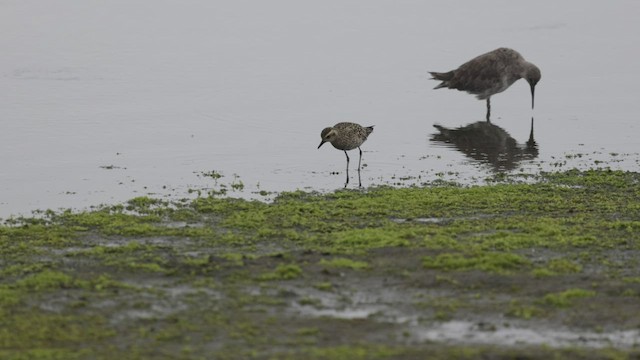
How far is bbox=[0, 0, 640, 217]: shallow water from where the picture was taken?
706 inches

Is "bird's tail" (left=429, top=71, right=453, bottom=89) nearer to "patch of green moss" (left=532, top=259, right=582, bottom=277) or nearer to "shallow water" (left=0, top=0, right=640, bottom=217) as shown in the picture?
"shallow water" (left=0, top=0, right=640, bottom=217)

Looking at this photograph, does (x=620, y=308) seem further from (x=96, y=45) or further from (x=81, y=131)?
(x=96, y=45)

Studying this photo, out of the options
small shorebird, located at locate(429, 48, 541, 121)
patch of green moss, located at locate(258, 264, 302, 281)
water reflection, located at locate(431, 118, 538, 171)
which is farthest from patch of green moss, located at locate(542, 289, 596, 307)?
small shorebird, located at locate(429, 48, 541, 121)

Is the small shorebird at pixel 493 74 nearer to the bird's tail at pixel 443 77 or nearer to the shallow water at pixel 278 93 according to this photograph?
the bird's tail at pixel 443 77

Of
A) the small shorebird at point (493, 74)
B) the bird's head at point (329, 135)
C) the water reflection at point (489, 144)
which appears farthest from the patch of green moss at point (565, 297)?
the small shorebird at point (493, 74)

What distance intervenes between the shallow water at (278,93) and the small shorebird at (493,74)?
566 millimetres

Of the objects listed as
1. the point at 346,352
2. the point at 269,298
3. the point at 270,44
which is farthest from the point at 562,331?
the point at 270,44

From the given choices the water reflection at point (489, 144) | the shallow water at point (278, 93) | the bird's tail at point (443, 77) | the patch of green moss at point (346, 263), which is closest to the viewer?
Result: the patch of green moss at point (346, 263)

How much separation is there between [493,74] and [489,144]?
3.81 meters

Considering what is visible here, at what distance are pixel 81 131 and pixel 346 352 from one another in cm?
1284

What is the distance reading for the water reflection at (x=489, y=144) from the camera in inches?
748

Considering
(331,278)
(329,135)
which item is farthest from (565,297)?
(329,135)

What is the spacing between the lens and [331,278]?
443 inches

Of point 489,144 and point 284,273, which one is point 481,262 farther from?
point 489,144
